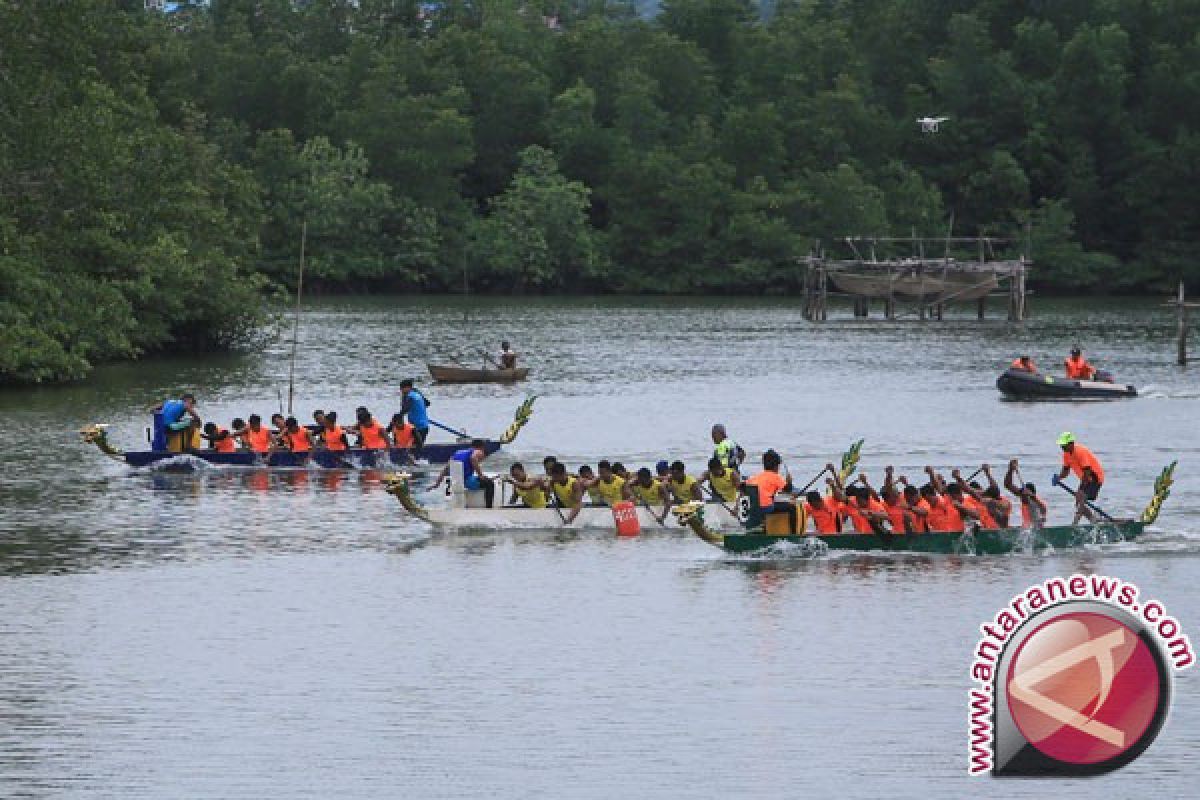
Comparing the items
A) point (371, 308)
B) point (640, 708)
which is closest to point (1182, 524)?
point (640, 708)

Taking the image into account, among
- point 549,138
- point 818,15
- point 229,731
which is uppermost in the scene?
point 818,15

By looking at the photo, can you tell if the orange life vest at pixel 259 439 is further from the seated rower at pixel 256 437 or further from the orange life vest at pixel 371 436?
the orange life vest at pixel 371 436

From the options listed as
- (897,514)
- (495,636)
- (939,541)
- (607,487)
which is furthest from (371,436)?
(495,636)

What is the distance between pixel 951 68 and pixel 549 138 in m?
27.9

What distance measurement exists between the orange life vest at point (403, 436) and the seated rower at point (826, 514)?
14.1 meters

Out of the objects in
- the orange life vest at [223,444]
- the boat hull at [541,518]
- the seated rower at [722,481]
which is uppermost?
the seated rower at [722,481]

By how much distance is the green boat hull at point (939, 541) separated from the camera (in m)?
34.8

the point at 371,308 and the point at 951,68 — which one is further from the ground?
the point at 951,68

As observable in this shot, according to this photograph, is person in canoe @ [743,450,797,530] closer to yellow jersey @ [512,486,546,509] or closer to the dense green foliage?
yellow jersey @ [512,486,546,509]

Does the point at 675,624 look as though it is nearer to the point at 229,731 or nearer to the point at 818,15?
the point at 229,731

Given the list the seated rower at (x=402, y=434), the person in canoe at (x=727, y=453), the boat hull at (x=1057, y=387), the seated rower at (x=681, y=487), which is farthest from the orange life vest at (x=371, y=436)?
the boat hull at (x=1057, y=387)

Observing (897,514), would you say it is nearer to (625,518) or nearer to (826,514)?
(826,514)

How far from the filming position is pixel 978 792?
23125 mm

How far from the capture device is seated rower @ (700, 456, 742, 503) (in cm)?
3791
